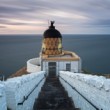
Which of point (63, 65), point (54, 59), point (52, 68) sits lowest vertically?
point (52, 68)

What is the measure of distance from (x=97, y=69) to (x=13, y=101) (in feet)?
186

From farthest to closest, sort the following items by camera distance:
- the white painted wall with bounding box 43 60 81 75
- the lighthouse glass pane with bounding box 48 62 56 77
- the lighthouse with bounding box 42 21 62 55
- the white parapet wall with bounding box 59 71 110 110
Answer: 1. the lighthouse with bounding box 42 21 62 55
2. the lighthouse glass pane with bounding box 48 62 56 77
3. the white painted wall with bounding box 43 60 81 75
4. the white parapet wall with bounding box 59 71 110 110

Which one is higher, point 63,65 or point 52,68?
point 63,65

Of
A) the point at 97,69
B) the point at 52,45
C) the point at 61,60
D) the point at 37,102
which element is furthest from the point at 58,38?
the point at 97,69

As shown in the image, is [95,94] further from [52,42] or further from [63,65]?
Answer: [52,42]

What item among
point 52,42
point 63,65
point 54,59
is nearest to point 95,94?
point 54,59

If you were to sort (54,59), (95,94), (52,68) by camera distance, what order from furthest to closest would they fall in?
1. (52,68)
2. (54,59)
3. (95,94)

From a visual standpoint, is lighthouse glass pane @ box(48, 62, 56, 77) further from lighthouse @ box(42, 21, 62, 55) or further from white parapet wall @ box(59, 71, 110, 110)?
white parapet wall @ box(59, 71, 110, 110)

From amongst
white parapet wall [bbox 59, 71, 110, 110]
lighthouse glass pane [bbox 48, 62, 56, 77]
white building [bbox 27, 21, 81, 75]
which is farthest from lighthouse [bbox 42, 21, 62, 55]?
white parapet wall [bbox 59, 71, 110, 110]

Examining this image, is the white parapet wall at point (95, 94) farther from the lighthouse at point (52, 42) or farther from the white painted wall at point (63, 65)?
Result: the lighthouse at point (52, 42)

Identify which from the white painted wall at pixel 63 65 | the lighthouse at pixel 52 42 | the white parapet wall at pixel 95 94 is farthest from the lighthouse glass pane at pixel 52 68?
the white parapet wall at pixel 95 94

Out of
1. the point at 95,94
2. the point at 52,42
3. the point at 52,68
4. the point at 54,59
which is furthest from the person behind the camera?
the point at 52,42

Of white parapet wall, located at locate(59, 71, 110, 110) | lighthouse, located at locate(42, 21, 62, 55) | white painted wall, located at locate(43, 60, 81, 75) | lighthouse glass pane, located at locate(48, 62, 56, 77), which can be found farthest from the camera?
lighthouse, located at locate(42, 21, 62, 55)

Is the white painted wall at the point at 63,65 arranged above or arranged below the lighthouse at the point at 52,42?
below
